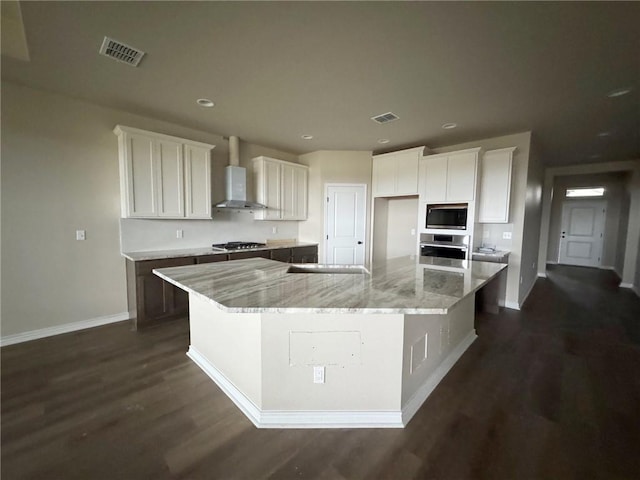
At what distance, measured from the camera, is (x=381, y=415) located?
1735mm

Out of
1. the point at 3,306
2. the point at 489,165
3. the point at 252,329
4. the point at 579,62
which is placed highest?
the point at 579,62

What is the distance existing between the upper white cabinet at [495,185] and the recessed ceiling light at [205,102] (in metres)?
3.78

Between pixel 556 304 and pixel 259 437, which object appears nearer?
pixel 259 437

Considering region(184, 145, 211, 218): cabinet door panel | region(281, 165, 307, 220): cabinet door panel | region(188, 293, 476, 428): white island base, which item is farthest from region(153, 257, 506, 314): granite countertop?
region(281, 165, 307, 220): cabinet door panel

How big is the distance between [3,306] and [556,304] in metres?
7.19

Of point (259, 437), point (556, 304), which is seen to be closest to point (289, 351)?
point (259, 437)

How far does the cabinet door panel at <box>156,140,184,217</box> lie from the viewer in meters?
3.40

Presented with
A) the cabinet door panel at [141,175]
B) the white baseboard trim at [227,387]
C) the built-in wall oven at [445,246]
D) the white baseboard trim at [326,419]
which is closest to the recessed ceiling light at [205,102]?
the cabinet door panel at [141,175]

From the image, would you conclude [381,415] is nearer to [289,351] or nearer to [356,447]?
[356,447]

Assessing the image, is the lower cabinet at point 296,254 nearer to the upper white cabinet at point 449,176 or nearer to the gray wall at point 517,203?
the upper white cabinet at point 449,176

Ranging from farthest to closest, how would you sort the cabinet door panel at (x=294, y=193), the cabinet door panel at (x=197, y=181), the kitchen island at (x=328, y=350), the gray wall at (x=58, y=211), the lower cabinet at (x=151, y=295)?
the cabinet door panel at (x=294, y=193)
the cabinet door panel at (x=197, y=181)
the lower cabinet at (x=151, y=295)
the gray wall at (x=58, y=211)
the kitchen island at (x=328, y=350)

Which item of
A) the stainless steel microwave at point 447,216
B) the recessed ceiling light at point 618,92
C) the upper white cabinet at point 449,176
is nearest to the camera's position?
the recessed ceiling light at point 618,92

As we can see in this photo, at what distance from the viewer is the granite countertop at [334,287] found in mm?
1437

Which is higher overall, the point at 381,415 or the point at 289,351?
the point at 289,351
